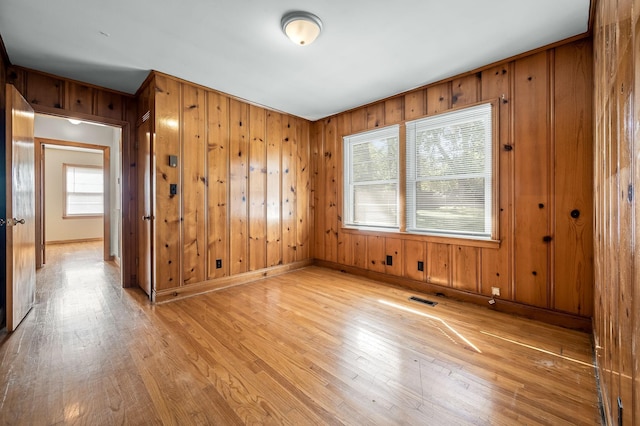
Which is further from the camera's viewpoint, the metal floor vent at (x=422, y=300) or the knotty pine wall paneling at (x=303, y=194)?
the knotty pine wall paneling at (x=303, y=194)

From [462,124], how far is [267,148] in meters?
2.73

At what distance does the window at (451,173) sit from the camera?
2.96 metres

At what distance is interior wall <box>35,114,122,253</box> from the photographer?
505cm

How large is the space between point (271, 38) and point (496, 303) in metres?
3.45

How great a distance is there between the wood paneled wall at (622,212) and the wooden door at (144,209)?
12.3 feet

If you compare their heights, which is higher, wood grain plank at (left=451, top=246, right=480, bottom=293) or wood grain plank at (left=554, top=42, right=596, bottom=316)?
wood grain plank at (left=554, top=42, right=596, bottom=316)

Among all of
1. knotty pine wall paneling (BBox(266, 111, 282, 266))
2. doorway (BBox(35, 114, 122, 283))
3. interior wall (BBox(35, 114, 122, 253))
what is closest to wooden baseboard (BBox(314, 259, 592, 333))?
knotty pine wall paneling (BBox(266, 111, 282, 266))

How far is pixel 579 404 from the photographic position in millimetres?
1498

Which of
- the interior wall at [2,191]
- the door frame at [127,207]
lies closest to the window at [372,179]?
the door frame at [127,207]

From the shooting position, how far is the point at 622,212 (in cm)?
105

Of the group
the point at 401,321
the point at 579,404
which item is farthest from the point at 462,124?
the point at 579,404

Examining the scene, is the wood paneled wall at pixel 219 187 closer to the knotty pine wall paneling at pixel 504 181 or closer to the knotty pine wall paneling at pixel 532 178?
the knotty pine wall paneling at pixel 504 181

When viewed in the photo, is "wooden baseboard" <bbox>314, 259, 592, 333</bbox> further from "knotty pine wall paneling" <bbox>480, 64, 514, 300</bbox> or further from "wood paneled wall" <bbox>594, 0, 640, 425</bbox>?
"wood paneled wall" <bbox>594, 0, 640, 425</bbox>

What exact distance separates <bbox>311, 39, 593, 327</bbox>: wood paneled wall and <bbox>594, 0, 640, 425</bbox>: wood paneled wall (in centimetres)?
121
